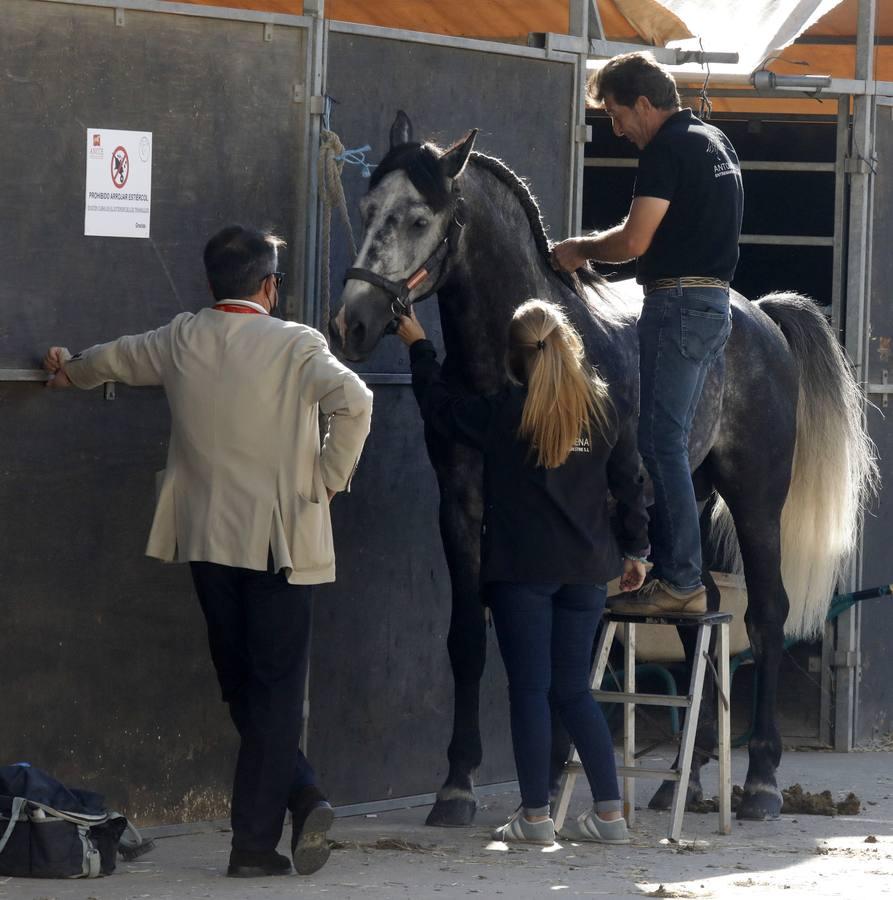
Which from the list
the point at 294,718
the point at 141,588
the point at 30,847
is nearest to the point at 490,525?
the point at 294,718

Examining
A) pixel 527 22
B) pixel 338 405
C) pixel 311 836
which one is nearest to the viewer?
pixel 338 405

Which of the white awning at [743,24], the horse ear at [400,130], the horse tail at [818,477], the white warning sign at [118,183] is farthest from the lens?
the white awning at [743,24]

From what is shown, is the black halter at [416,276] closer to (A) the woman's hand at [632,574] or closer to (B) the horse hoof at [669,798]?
(A) the woman's hand at [632,574]

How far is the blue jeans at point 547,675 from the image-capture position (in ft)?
16.2

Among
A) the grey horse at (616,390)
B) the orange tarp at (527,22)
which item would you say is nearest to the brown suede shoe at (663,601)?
the grey horse at (616,390)

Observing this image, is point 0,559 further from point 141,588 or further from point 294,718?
point 294,718

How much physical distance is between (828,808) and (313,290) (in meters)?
2.54

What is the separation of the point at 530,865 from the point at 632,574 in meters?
0.93

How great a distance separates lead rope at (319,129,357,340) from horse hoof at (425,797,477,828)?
1.60m

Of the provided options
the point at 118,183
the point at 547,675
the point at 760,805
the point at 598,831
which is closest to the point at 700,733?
the point at 760,805

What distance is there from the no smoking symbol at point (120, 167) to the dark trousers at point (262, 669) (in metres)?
1.29

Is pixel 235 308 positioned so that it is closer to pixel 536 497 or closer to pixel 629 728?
pixel 536 497

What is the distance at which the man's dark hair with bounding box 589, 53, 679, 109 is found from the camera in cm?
535

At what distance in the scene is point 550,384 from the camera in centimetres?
476
